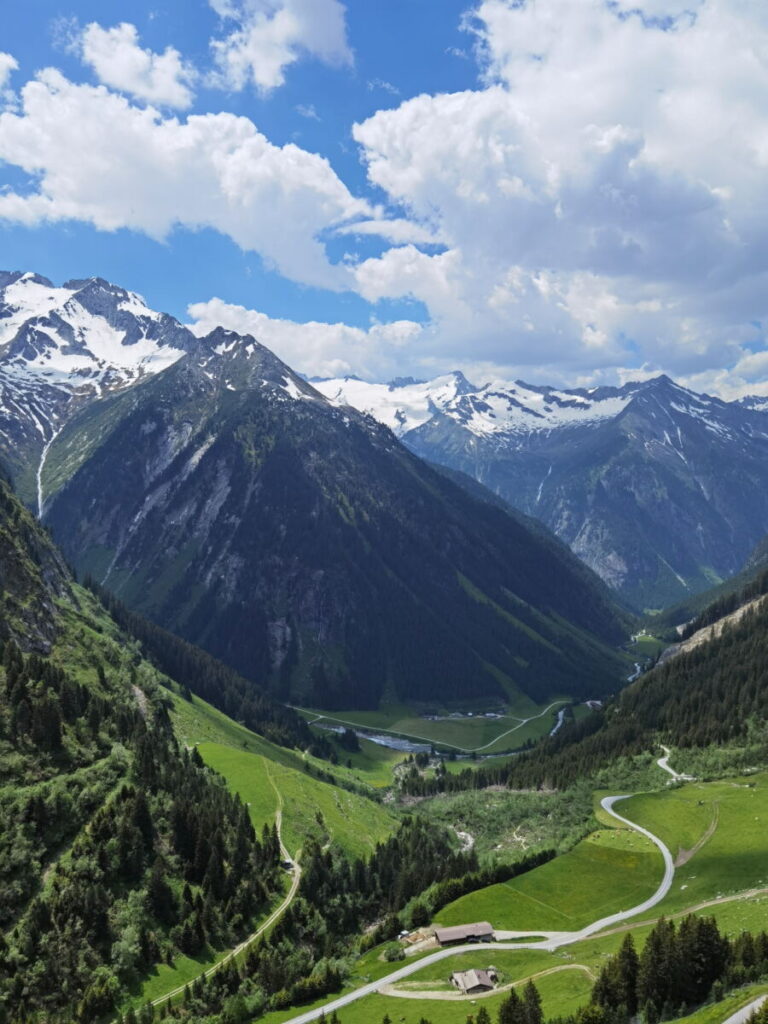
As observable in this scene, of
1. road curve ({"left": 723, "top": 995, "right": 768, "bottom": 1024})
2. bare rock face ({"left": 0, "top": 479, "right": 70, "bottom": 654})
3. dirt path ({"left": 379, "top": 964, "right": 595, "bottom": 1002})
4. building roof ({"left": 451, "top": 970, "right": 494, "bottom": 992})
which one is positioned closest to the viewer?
road curve ({"left": 723, "top": 995, "right": 768, "bottom": 1024})

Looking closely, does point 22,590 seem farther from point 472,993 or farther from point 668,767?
point 668,767

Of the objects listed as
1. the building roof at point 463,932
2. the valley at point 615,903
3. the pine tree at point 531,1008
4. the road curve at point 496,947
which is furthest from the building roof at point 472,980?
the pine tree at point 531,1008

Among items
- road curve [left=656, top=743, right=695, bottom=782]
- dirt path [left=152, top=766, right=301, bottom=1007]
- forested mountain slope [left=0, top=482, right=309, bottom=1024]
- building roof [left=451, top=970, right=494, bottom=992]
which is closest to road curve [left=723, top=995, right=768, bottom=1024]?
building roof [left=451, top=970, right=494, bottom=992]

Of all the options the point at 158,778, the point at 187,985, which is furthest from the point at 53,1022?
the point at 158,778

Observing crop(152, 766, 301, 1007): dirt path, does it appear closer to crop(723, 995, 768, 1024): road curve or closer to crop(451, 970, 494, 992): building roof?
crop(451, 970, 494, 992): building roof

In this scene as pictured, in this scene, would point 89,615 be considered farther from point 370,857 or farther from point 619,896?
point 619,896

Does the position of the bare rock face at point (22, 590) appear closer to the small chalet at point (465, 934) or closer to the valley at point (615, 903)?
the valley at point (615, 903)

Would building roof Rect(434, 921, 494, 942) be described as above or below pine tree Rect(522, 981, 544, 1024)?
below

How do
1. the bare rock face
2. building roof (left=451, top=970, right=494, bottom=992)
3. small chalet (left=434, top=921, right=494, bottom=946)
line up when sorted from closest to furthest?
building roof (left=451, top=970, right=494, bottom=992), small chalet (left=434, top=921, right=494, bottom=946), the bare rock face
